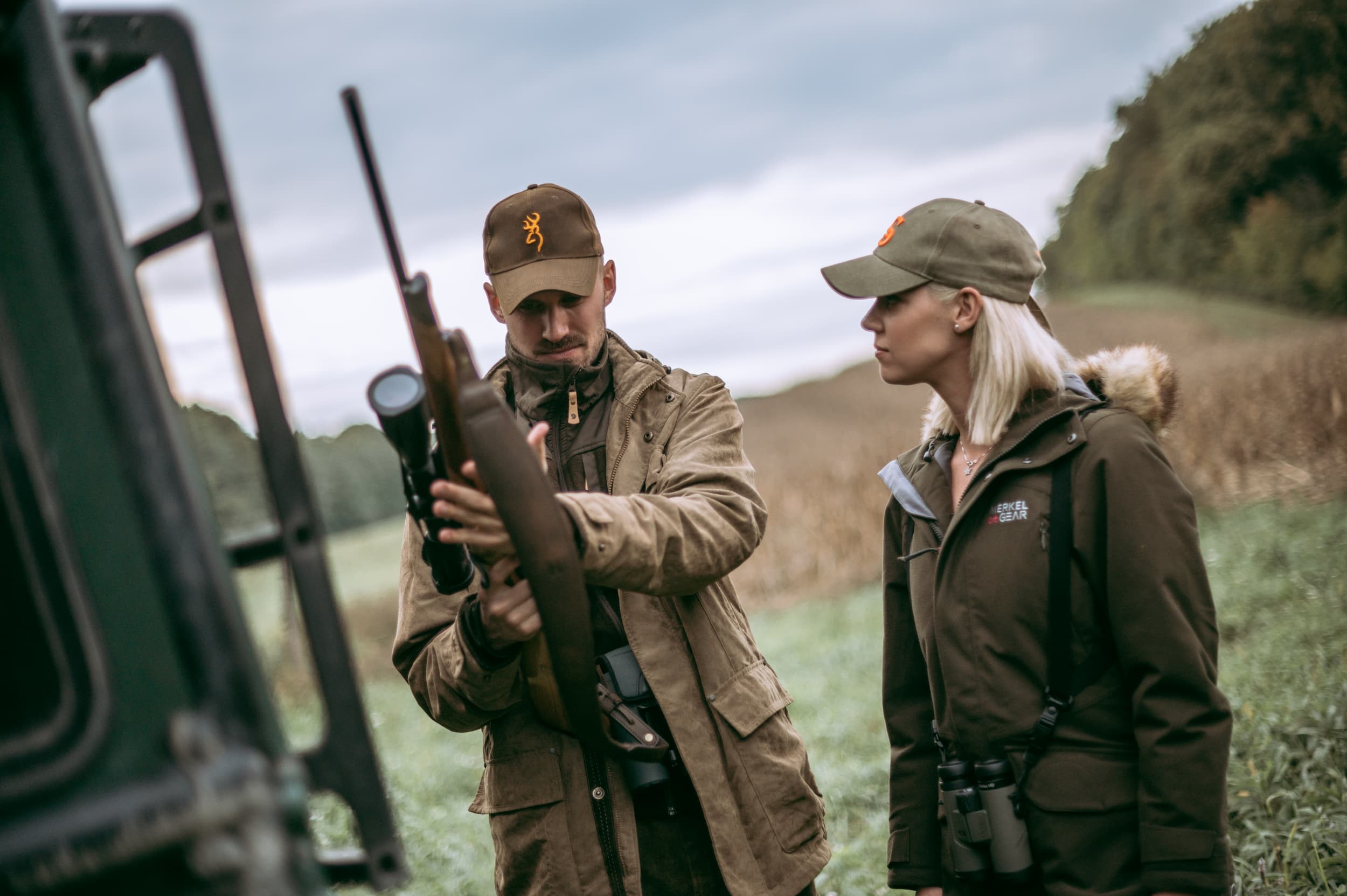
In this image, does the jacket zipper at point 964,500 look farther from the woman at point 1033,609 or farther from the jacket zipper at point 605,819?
the jacket zipper at point 605,819

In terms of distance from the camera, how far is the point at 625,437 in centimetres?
256

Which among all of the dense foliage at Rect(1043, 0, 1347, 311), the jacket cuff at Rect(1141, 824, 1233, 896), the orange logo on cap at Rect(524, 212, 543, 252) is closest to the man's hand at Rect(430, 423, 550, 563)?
the orange logo on cap at Rect(524, 212, 543, 252)

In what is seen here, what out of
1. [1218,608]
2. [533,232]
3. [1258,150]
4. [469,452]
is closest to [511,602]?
[469,452]

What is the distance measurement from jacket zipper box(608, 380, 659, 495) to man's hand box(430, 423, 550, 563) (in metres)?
0.55

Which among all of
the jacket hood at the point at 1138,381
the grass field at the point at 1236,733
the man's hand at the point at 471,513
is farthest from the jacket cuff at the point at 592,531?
the grass field at the point at 1236,733

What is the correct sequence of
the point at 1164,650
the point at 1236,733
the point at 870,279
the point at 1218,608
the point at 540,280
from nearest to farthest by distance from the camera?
the point at 1164,650, the point at 540,280, the point at 870,279, the point at 1236,733, the point at 1218,608

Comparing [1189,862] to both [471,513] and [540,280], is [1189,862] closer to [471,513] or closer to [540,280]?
[471,513]

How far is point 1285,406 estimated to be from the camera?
1193 centimetres

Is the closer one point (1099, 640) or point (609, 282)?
point (1099, 640)

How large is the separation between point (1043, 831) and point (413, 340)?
1766mm

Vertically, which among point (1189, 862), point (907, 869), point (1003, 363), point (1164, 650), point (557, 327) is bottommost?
point (907, 869)

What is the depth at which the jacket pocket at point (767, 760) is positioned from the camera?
2371 millimetres

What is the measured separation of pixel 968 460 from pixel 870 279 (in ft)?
1.82

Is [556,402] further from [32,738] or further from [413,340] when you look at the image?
[32,738]
